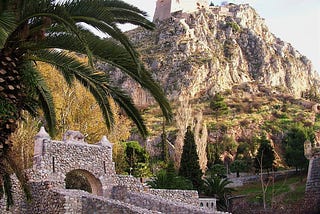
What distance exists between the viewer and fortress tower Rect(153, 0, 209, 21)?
93.4 m

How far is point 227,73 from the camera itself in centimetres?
7775

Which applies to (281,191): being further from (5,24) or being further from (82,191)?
(5,24)

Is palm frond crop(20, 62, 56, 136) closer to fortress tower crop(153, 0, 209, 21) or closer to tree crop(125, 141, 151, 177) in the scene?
tree crop(125, 141, 151, 177)

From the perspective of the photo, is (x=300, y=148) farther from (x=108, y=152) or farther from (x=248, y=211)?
(x=108, y=152)

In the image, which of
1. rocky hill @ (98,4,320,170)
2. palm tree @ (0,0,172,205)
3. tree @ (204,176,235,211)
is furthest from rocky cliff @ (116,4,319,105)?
palm tree @ (0,0,172,205)

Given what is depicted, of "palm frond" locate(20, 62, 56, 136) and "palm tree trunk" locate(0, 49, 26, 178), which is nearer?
"palm tree trunk" locate(0, 49, 26, 178)

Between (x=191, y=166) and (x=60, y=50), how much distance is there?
20.5 metres

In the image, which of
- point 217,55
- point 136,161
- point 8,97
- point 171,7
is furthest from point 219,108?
point 8,97

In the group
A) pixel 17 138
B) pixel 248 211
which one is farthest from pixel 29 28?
pixel 248 211

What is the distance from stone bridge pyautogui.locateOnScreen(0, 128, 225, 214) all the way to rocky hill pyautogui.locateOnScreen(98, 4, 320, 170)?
20.4m

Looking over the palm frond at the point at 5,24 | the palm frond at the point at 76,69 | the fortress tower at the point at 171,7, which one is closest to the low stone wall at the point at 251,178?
the palm frond at the point at 76,69

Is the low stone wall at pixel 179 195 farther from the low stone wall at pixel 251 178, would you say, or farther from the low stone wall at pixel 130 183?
the low stone wall at pixel 251 178

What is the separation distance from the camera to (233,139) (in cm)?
5200

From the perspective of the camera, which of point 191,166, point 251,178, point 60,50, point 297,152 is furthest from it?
point 251,178
